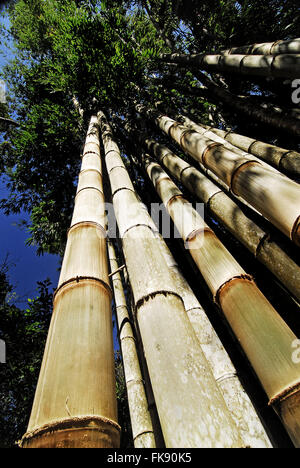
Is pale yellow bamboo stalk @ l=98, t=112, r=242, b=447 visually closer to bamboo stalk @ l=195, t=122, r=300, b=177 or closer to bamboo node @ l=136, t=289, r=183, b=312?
bamboo node @ l=136, t=289, r=183, b=312

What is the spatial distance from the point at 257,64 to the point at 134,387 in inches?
200

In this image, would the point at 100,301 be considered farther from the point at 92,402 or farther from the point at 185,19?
the point at 185,19

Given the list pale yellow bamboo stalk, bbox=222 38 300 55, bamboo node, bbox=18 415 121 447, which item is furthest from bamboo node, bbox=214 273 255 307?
pale yellow bamboo stalk, bbox=222 38 300 55

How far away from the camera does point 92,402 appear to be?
833 mm

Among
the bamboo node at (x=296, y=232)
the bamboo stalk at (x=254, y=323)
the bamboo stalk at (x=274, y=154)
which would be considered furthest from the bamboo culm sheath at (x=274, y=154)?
the bamboo node at (x=296, y=232)

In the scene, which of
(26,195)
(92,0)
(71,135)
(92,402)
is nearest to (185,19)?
(92,0)

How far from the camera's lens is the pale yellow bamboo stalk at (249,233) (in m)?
1.88

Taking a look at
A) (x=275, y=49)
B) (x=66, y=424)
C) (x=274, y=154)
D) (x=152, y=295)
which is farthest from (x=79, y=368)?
(x=275, y=49)

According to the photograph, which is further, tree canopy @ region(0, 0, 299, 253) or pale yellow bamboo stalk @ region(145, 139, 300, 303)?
tree canopy @ region(0, 0, 299, 253)

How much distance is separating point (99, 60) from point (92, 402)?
274 inches

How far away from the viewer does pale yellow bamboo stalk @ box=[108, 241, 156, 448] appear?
238 centimetres

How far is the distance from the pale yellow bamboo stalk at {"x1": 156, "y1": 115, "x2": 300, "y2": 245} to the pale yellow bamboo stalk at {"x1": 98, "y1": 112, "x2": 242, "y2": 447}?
2.71 ft

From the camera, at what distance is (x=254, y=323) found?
1.40 m

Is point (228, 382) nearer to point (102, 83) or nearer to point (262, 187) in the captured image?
point (262, 187)
